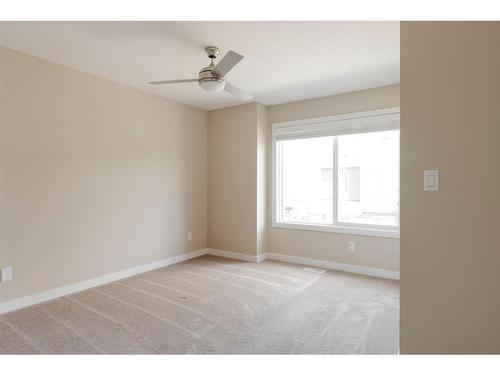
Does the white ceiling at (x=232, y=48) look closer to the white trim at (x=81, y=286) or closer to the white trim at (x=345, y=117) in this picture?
the white trim at (x=345, y=117)

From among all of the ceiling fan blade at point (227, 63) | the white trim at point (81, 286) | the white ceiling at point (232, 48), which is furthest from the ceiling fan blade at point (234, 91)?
the white trim at point (81, 286)

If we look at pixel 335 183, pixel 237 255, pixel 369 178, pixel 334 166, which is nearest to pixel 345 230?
pixel 335 183

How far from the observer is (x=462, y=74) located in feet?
4.64

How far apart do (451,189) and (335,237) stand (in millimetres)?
2750

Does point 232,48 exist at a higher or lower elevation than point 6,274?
higher

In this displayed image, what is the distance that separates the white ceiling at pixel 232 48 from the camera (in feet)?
7.60

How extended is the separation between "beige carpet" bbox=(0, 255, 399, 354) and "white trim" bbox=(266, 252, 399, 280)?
16 centimetres

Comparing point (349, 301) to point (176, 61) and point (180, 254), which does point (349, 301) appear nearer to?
point (180, 254)

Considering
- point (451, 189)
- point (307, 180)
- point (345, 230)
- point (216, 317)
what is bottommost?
point (216, 317)

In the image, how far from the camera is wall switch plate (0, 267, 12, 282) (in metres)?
2.63

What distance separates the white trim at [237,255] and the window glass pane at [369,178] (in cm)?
135

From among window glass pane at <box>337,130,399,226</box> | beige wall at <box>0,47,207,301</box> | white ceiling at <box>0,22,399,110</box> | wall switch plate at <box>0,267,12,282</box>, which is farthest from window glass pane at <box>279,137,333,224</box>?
wall switch plate at <box>0,267,12,282</box>

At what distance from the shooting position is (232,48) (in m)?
2.65

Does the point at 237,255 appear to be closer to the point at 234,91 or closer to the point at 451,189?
the point at 234,91
